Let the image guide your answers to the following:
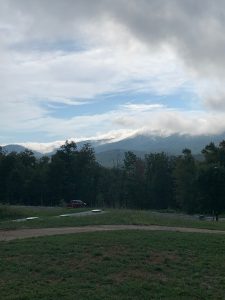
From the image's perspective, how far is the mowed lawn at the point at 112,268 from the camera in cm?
1005

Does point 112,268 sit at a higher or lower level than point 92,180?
lower

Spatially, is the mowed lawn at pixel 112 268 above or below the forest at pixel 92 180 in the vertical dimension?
below

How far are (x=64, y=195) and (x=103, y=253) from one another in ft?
211

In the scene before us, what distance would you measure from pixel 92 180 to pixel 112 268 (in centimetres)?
6710

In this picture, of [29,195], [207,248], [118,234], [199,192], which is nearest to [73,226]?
[118,234]

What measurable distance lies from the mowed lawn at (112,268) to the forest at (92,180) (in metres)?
53.4

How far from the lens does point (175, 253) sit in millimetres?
13516

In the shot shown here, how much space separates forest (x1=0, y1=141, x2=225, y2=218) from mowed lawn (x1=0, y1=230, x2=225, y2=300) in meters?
53.4

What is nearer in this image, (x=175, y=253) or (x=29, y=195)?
(x=175, y=253)

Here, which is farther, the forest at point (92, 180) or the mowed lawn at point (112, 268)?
the forest at point (92, 180)

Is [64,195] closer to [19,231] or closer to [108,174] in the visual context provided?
[108,174]

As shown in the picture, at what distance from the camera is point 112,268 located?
11.6 metres

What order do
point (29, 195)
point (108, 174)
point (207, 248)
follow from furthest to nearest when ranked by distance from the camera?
1. point (108, 174)
2. point (29, 195)
3. point (207, 248)

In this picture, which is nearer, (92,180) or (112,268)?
(112,268)
